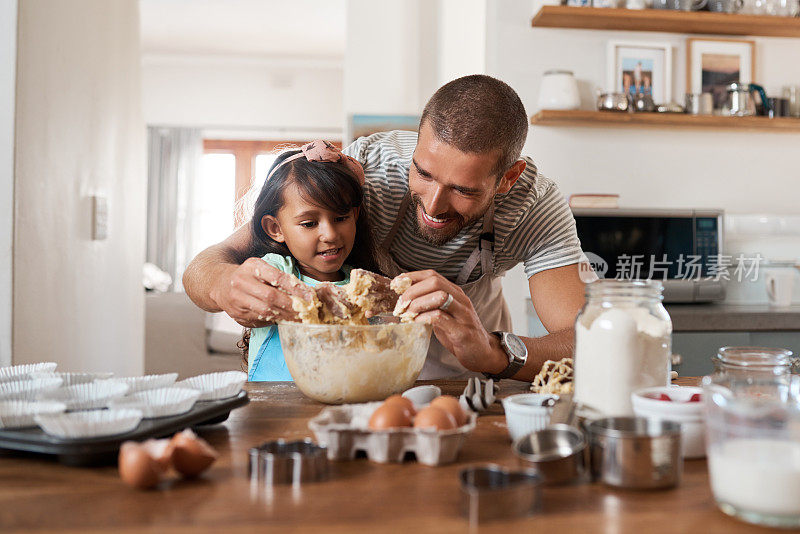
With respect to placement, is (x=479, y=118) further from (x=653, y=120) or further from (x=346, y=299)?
(x=653, y=120)

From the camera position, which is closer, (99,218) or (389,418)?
(389,418)

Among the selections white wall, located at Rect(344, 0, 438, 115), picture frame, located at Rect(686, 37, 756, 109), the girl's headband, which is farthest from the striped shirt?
white wall, located at Rect(344, 0, 438, 115)

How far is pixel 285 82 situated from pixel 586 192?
604 cm

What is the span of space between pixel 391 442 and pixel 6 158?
1.27m

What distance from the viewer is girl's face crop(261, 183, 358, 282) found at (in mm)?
1585

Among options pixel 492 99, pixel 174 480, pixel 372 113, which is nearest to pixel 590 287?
pixel 174 480

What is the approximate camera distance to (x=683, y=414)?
2.68ft

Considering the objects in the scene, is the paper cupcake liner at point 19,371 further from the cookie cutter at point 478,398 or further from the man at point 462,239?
the cookie cutter at point 478,398

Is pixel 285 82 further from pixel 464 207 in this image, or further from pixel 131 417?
pixel 131 417

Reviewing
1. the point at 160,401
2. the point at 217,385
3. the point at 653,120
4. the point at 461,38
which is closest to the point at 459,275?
the point at 217,385

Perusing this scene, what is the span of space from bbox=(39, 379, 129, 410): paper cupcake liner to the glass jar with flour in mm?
578

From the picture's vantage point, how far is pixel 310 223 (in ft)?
5.24

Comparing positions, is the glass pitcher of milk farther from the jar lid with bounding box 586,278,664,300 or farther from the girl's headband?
the girl's headband

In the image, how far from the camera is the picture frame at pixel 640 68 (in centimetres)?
324
